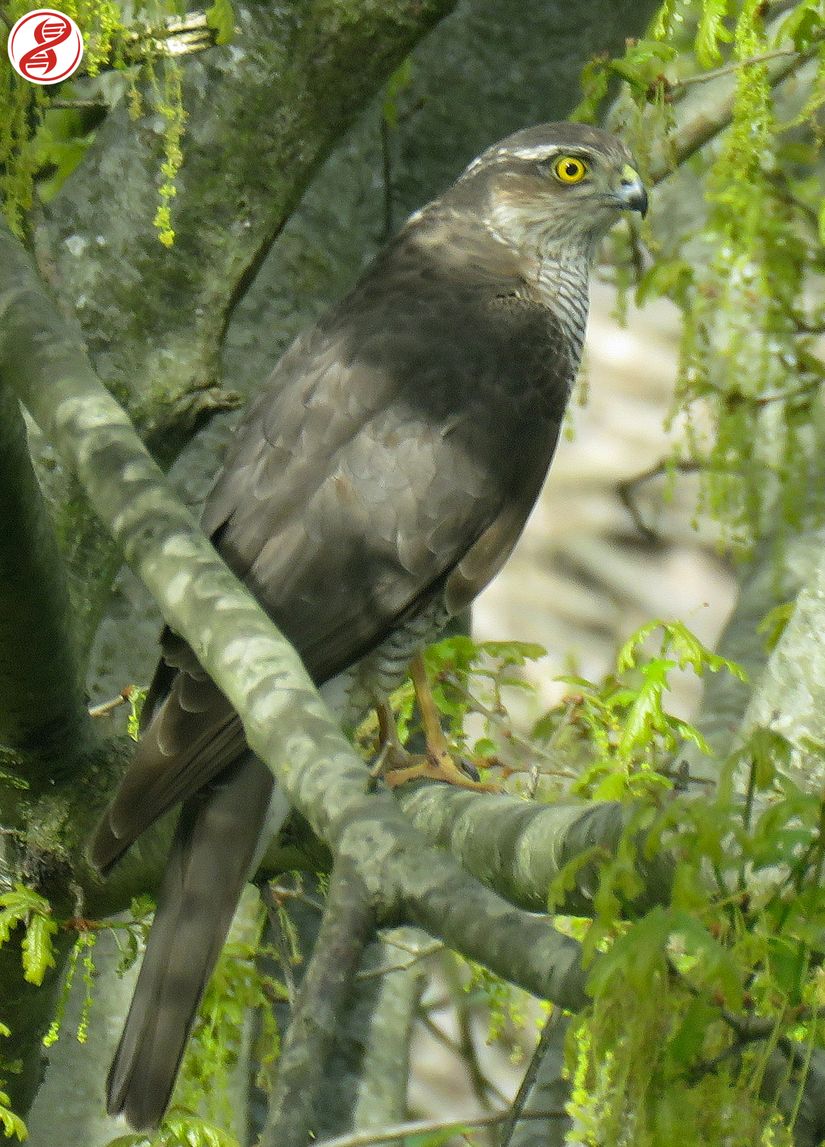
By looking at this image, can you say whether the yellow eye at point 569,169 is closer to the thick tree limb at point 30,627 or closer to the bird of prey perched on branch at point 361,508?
the bird of prey perched on branch at point 361,508

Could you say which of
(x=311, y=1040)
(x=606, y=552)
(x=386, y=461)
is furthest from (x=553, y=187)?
(x=606, y=552)

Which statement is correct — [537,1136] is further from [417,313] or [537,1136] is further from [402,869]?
[402,869]

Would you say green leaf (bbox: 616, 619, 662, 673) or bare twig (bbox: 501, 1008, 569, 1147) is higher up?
green leaf (bbox: 616, 619, 662, 673)

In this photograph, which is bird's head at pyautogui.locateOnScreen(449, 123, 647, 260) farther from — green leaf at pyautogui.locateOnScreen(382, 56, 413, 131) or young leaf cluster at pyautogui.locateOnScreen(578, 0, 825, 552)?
green leaf at pyautogui.locateOnScreen(382, 56, 413, 131)

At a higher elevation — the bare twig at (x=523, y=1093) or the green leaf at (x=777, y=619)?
the green leaf at (x=777, y=619)

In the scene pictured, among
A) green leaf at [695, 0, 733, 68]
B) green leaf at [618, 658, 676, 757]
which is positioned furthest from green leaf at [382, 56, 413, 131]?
green leaf at [618, 658, 676, 757]

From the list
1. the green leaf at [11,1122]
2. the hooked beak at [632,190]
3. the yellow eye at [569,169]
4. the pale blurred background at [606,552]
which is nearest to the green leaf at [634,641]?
the hooked beak at [632,190]

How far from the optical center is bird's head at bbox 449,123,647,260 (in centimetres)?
404

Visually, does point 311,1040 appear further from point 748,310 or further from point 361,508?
point 748,310

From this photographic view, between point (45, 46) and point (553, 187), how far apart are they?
1680 millimetres

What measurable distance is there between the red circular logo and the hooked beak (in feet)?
5.50

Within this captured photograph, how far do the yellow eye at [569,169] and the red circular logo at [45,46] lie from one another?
158 centimetres

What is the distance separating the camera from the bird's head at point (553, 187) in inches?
159

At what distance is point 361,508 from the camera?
3.33 metres
